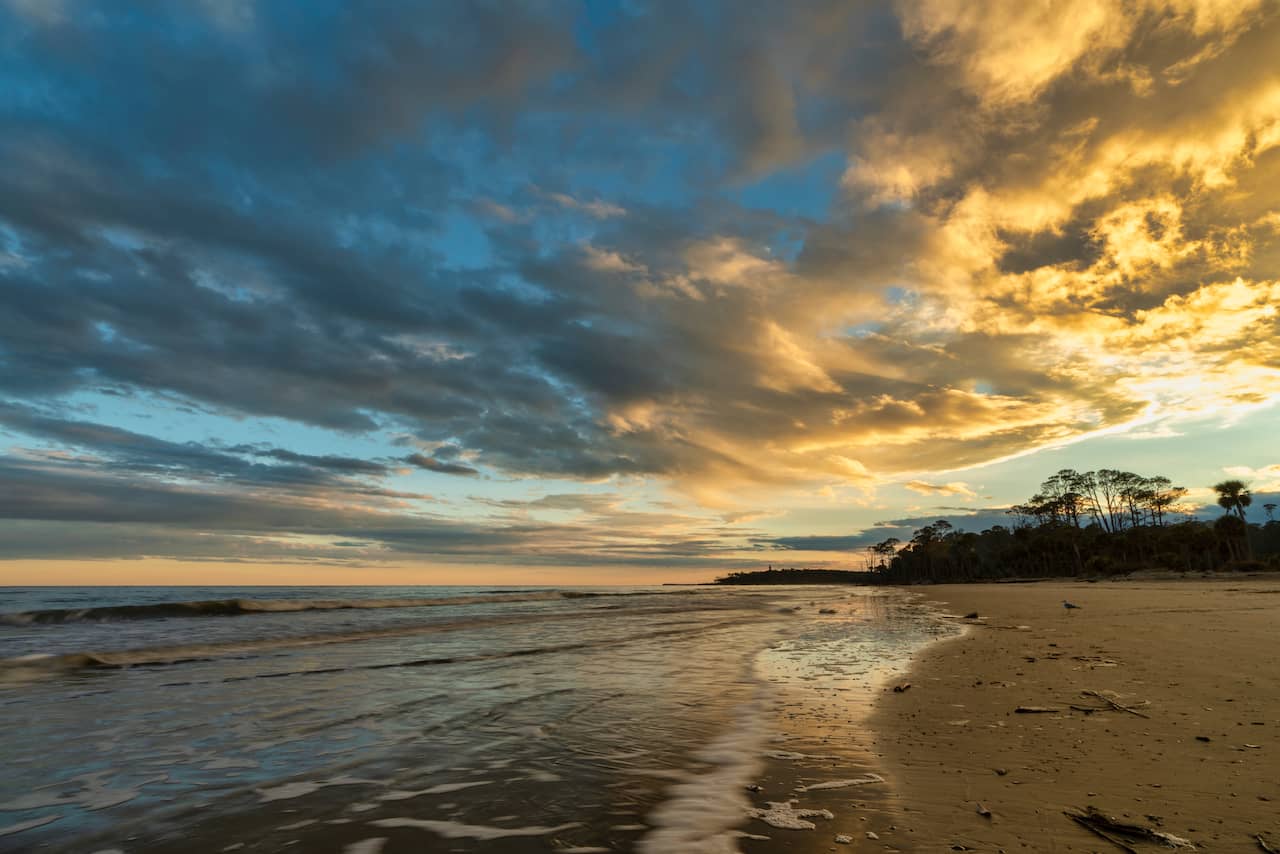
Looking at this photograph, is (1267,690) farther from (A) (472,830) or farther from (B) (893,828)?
(A) (472,830)

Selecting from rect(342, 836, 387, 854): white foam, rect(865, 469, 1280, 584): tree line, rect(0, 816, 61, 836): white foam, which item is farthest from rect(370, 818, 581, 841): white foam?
rect(865, 469, 1280, 584): tree line

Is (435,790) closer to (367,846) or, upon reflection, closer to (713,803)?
(367,846)

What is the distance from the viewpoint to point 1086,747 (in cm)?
575

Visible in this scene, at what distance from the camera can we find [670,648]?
17.0 metres

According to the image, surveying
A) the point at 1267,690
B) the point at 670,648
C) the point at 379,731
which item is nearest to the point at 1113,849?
the point at 1267,690

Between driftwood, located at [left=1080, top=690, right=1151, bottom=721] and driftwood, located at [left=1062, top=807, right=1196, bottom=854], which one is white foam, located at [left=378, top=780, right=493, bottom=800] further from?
driftwood, located at [left=1080, top=690, right=1151, bottom=721]

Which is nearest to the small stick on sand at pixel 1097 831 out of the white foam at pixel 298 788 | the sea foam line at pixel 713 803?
the sea foam line at pixel 713 803

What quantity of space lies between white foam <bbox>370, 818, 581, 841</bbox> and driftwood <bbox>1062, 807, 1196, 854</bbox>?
353 cm

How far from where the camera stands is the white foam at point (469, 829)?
4.38 m

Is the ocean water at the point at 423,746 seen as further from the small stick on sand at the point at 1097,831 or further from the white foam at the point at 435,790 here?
the small stick on sand at the point at 1097,831

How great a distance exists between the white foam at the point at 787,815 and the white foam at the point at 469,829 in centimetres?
144

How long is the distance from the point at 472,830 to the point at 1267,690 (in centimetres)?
975

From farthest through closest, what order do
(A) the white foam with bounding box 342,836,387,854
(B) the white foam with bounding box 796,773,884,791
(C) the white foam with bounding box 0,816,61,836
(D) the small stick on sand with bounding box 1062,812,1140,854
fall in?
(B) the white foam with bounding box 796,773,884,791 < (C) the white foam with bounding box 0,816,61,836 < (A) the white foam with bounding box 342,836,387,854 < (D) the small stick on sand with bounding box 1062,812,1140,854

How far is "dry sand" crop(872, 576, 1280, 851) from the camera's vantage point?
3975 millimetres
